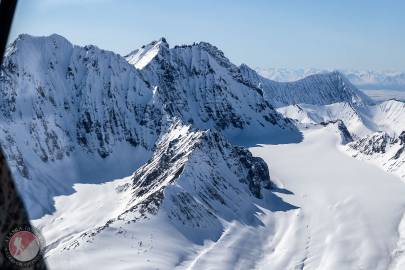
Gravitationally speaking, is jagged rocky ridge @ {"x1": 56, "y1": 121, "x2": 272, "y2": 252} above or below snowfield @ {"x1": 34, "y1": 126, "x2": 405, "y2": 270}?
above

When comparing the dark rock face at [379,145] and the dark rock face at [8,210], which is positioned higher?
the dark rock face at [8,210]

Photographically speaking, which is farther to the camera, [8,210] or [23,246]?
[23,246]

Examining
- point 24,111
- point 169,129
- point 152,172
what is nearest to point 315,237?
point 152,172

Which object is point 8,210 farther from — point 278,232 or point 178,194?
point 278,232

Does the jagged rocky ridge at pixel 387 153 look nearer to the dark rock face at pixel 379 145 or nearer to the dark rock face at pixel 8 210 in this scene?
the dark rock face at pixel 379 145

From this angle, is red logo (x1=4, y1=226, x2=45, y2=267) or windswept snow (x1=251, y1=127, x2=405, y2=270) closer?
red logo (x1=4, y1=226, x2=45, y2=267)

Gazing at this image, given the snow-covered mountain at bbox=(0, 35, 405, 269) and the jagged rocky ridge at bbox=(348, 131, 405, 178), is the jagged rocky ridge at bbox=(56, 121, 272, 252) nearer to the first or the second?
the snow-covered mountain at bbox=(0, 35, 405, 269)

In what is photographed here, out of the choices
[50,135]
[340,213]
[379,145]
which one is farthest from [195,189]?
[379,145]

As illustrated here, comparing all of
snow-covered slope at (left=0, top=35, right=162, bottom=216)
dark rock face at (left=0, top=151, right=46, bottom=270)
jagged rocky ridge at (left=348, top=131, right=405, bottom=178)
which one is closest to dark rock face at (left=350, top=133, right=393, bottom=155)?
jagged rocky ridge at (left=348, top=131, right=405, bottom=178)

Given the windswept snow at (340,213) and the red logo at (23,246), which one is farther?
the windswept snow at (340,213)

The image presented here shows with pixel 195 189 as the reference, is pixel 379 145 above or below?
below

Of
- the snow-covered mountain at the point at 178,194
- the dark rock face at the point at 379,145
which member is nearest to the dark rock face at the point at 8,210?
the snow-covered mountain at the point at 178,194
